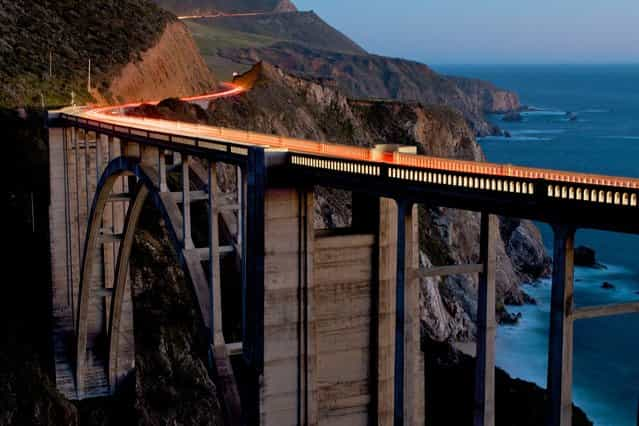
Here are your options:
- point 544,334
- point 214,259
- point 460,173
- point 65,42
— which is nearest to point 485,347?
point 460,173

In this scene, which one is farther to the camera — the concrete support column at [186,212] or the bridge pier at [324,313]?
the concrete support column at [186,212]

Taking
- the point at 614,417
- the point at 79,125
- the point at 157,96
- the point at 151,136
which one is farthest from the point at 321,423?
the point at 157,96

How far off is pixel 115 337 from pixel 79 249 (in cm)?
462

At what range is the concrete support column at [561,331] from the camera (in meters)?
15.1

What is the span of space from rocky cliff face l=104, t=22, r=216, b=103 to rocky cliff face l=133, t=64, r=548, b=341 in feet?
19.0

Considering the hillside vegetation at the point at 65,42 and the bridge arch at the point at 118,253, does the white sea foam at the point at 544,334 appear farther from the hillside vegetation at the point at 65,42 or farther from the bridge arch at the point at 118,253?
the hillside vegetation at the point at 65,42

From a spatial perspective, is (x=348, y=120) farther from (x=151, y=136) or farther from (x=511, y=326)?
(x=151, y=136)

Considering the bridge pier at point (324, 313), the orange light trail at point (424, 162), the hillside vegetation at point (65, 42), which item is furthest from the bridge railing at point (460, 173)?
the hillside vegetation at point (65, 42)

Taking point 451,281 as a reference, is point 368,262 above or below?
above

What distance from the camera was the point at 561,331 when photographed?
1526cm

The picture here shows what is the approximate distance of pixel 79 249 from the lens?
46.4 metres

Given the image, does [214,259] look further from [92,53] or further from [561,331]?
[92,53]

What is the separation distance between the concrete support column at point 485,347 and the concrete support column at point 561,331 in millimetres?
1852

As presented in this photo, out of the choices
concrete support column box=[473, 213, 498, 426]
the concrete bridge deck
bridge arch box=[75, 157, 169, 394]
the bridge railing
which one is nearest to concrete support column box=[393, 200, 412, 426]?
the concrete bridge deck
